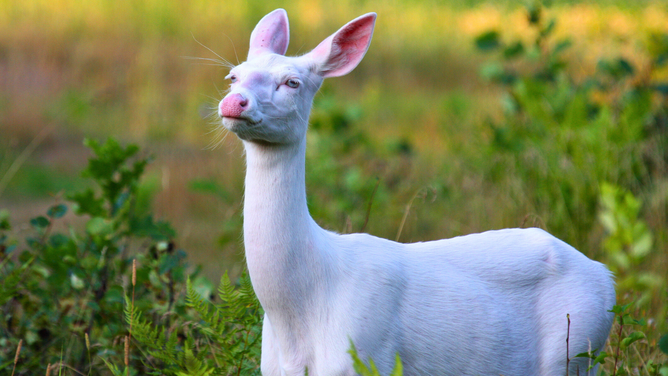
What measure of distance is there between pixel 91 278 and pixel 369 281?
63.7 inches

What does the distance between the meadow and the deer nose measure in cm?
41

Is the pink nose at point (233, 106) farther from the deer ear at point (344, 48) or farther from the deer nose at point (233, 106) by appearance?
the deer ear at point (344, 48)

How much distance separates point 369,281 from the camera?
2068 mm

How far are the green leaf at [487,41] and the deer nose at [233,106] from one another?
3953 mm

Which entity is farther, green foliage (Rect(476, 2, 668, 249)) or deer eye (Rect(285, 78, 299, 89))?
green foliage (Rect(476, 2, 668, 249))

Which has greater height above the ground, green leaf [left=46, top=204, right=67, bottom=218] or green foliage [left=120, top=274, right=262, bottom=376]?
green leaf [left=46, top=204, right=67, bottom=218]

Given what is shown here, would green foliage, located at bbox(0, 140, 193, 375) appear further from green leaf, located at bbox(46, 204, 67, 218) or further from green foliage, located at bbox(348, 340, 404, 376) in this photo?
green foliage, located at bbox(348, 340, 404, 376)

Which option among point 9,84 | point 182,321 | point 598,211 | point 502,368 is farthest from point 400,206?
point 9,84

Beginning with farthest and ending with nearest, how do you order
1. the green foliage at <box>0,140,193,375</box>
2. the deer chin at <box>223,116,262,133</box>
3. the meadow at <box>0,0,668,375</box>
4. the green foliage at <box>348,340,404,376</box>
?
the meadow at <box>0,0,668,375</box> < the green foliage at <box>0,140,193,375</box> < the deer chin at <box>223,116,262,133</box> < the green foliage at <box>348,340,404,376</box>

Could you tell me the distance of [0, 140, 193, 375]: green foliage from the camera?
3014 millimetres

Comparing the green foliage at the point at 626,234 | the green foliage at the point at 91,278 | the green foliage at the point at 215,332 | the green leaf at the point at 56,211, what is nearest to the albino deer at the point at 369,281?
the green foliage at the point at 215,332

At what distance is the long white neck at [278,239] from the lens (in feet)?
6.70

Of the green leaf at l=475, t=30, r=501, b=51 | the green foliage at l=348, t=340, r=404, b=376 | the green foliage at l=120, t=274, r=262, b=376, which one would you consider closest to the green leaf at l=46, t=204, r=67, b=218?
the green foliage at l=120, t=274, r=262, b=376

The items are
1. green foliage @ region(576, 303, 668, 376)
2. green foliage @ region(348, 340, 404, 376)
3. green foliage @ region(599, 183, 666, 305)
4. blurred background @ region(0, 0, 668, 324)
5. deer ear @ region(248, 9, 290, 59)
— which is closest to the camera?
green foliage @ region(348, 340, 404, 376)
